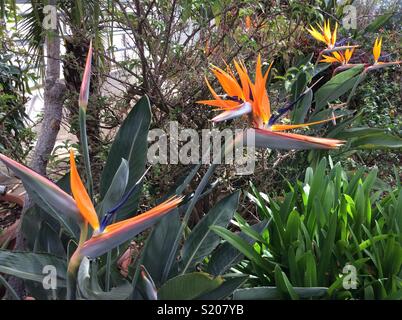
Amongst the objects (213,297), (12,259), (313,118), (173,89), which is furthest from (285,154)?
(12,259)

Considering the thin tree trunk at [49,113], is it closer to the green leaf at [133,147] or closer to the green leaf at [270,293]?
the green leaf at [133,147]

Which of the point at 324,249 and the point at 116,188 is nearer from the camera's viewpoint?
the point at 116,188

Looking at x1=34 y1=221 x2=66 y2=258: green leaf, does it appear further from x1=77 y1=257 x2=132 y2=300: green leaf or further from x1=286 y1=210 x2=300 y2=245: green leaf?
x1=286 y1=210 x2=300 y2=245: green leaf

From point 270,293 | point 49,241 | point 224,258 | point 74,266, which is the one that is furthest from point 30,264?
point 270,293

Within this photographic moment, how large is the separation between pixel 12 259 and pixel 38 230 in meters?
0.27

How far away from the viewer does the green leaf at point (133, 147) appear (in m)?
1.44

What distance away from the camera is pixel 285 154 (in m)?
2.43

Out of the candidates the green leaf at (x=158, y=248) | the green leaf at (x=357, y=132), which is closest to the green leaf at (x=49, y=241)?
the green leaf at (x=158, y=248)

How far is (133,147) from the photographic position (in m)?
1.44

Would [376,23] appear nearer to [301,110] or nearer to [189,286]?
[301,110]

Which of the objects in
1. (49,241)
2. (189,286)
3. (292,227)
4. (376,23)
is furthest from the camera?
(376,23)

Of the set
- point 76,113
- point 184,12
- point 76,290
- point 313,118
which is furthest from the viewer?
point 313,118

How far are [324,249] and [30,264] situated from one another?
875 millimetres

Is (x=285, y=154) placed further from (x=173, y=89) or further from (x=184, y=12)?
(x=184, y=12)
